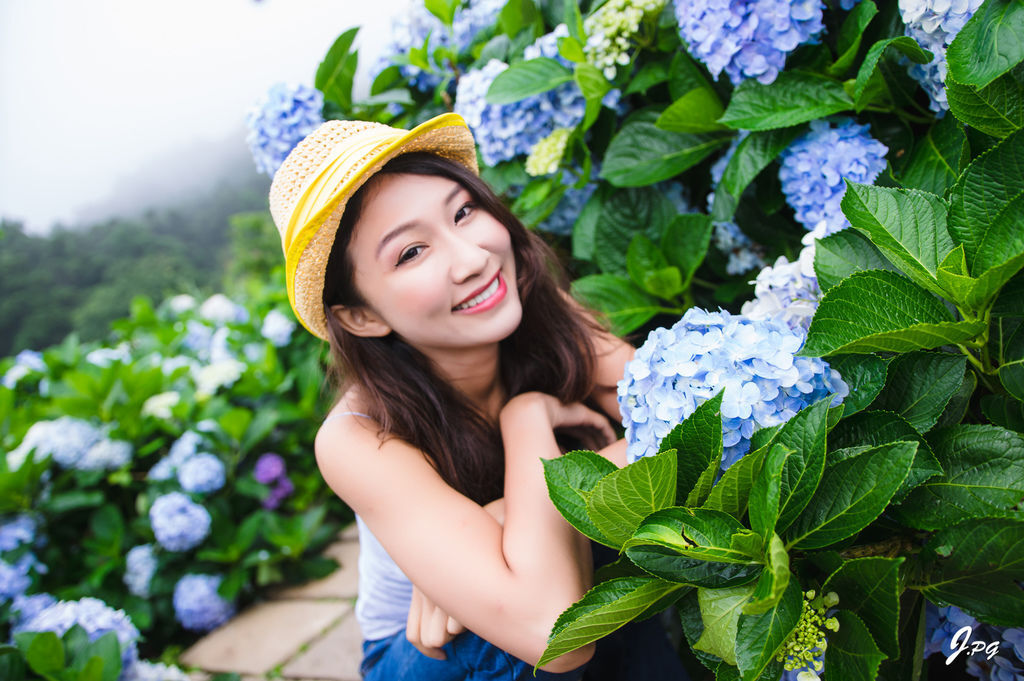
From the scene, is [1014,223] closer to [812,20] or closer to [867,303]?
[867,303]

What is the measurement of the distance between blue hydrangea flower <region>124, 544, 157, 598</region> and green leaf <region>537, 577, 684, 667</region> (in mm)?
2091

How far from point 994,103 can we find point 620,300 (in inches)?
32.0

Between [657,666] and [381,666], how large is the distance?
0.63 metres

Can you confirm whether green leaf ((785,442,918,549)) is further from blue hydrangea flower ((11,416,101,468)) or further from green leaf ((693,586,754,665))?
blue hydrangea flower ((11,416,101,468))

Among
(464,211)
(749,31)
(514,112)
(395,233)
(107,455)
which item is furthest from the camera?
(107,455)

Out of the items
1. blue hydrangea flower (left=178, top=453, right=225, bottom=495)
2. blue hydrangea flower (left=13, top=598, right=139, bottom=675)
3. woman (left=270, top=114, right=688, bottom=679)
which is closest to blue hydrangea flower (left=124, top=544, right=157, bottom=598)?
blue hydrangea flower (left=178, top=453, right=225, bottom=495)

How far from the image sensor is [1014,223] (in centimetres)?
68

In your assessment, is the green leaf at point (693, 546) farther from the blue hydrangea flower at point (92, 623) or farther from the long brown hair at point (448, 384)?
the blue hydrangea flower at point (92, 623)

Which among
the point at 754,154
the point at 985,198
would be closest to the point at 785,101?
the point at 754,154

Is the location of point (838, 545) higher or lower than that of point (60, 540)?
higher

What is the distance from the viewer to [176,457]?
246cm

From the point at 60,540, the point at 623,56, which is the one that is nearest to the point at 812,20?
the point at 623,56

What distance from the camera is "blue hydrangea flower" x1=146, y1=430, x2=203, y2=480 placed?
8.00 ft

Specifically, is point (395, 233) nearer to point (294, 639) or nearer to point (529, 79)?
point (529, 79)
